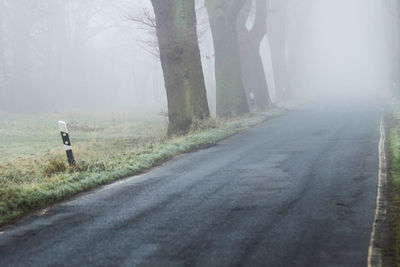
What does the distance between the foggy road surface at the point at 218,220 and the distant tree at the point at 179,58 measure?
704 centimetres

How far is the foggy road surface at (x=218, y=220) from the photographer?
5.77m

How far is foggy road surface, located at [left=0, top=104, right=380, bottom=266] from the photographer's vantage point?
577cm

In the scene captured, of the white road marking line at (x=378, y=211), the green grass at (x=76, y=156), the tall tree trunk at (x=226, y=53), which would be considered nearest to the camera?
the white road marking line at (x=378, y=211)

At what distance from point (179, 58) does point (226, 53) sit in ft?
24.2

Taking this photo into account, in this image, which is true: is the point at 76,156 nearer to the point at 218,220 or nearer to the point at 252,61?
the point at 218,220

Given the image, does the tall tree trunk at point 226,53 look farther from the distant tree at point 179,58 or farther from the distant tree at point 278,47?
the distant tree at point 278,47

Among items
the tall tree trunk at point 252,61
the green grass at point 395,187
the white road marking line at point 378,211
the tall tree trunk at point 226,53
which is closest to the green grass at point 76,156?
the tall tree trunk at point 226,53

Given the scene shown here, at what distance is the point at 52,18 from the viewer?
172 feet

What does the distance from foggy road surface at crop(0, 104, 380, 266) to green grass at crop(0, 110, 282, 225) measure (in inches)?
18.3

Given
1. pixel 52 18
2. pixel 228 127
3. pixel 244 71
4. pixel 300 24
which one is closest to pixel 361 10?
pixel 300 24

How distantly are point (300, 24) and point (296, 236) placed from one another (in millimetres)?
57140

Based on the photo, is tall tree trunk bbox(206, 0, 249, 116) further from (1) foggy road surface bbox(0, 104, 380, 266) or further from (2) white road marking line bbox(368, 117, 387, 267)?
(1) foggy road surface bbox(0, 104, 380, 266)

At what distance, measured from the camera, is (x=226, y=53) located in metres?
26.4

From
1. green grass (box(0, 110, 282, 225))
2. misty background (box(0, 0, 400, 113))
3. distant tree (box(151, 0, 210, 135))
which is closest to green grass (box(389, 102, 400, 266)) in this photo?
green grass (box(0, 110, 282, 225))
